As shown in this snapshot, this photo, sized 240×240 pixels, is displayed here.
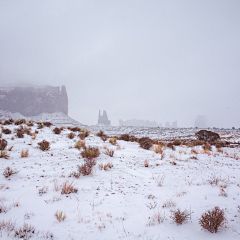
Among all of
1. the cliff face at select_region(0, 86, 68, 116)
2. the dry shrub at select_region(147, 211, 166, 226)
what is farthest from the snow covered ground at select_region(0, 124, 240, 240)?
the cliff face at select_region(0, 86, 68, 116)

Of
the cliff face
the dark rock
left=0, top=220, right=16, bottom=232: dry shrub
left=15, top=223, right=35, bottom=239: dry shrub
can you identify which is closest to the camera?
left=15, top=223, right=35, bottom=239: dry shrub

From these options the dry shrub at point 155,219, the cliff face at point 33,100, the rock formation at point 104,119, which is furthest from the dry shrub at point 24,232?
the rock formation at point 104,119

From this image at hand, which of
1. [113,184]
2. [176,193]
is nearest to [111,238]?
[113,184]

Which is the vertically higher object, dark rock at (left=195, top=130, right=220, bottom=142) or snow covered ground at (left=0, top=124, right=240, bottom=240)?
dark rock at (left=195, top=130, right=220, bottom=142)

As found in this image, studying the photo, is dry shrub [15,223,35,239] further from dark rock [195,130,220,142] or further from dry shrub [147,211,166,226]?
dark rock [195,130,220,142]

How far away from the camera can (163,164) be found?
21.6ft

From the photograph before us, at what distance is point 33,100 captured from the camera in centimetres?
9888

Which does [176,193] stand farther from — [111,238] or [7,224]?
[7,224]

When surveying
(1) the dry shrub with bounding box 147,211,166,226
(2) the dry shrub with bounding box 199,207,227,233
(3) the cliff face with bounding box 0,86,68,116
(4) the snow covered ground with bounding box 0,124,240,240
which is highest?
(3) the cliff face with bounding box 0,86,68,116

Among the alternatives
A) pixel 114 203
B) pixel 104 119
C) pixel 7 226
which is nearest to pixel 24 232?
pixel 7 226

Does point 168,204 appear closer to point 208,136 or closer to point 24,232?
point 24,232

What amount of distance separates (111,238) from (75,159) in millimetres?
4757

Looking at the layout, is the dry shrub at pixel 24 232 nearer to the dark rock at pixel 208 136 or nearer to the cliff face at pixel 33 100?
the dark rock at pixel 208 136

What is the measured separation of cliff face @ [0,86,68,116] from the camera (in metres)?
91.4
